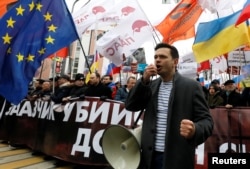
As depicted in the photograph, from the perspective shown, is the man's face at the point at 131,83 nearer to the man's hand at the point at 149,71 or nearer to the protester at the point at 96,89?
the protester at the point at 96,89

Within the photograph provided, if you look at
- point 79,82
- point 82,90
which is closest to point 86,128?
point 82,90

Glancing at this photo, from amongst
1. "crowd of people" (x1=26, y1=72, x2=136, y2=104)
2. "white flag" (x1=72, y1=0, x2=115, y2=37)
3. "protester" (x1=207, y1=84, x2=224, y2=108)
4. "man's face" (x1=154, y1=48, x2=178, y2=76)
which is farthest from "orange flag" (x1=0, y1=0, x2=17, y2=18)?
"man's face" (x1=154, y1=48, x2=178, y2=76)

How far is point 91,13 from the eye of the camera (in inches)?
327

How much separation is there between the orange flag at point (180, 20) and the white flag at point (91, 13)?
1.51 m

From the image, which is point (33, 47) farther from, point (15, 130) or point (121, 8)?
point (121, 8)

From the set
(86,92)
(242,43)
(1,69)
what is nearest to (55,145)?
(86,92)

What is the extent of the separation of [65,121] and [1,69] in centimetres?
138

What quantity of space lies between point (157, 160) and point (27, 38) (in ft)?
12.0

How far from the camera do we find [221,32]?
20.8ft

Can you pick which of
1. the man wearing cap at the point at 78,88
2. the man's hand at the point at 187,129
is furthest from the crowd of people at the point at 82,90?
the man's hand at the point at 187,129

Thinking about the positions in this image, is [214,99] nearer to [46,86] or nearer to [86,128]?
[86,128]

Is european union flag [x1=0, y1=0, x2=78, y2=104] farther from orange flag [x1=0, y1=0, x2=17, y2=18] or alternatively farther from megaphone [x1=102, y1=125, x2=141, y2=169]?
megaphone [x1=102, y1=125, x2=141, y2=169]

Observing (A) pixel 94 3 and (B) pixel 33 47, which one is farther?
(A) pixel 94 3

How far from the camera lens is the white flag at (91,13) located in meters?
8.23
